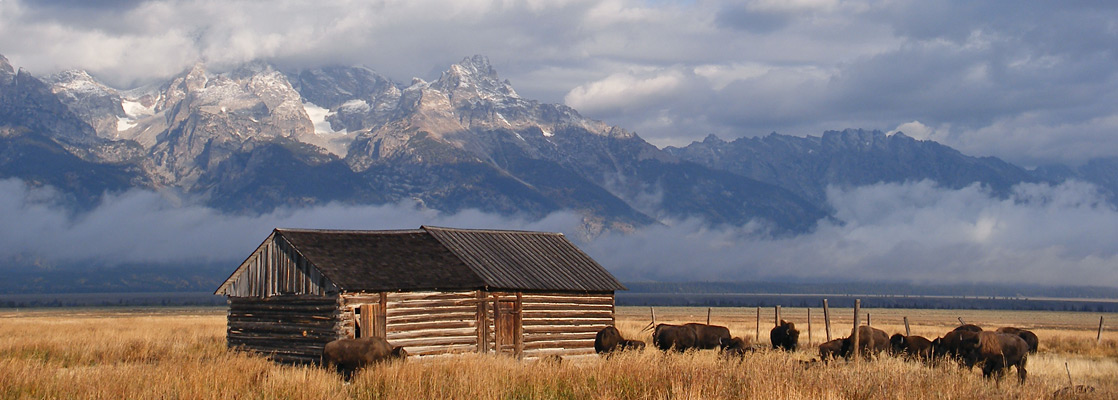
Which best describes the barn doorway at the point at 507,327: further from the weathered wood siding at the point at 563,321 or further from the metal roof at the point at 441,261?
the metal roof at the point at 441,261

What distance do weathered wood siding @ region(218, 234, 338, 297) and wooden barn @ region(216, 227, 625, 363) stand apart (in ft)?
0.10

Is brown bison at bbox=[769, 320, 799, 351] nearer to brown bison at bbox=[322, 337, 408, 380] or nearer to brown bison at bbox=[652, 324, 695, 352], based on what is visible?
brown bison at bbox=[652, 324, 695, 352]

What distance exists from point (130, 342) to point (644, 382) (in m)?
23.4

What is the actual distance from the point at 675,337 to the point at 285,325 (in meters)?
12.0

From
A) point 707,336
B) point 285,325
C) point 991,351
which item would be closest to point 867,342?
point 991,351

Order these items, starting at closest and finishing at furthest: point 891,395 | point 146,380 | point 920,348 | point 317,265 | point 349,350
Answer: point 891,395, point 146,380, point 349,350, point 920,348, point 317,265

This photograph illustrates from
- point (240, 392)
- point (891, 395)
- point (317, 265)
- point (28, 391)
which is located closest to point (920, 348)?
point (891, 395)

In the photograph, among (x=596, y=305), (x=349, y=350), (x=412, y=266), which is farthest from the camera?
(x=596, y=305)

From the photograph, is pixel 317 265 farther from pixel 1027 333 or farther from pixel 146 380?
pixel 1027 333

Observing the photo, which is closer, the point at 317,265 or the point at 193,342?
the point at 317,265

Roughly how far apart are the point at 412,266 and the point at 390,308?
199 cm

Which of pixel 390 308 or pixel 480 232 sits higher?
pixel 480 232

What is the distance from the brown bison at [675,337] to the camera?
110 feet

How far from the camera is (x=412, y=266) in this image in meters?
33.0
